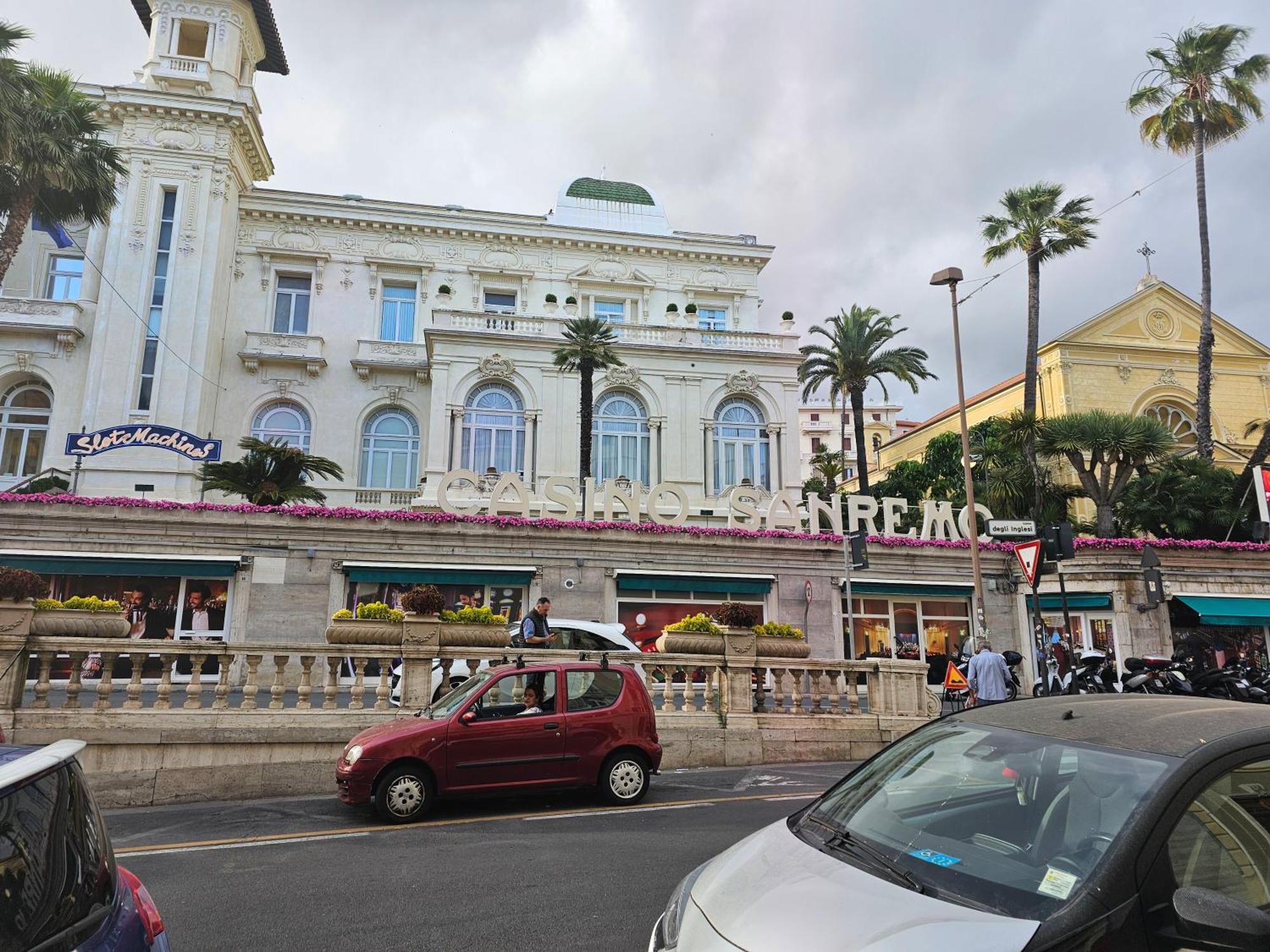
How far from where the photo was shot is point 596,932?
15.8 feet

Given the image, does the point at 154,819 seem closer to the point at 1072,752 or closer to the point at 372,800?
the point at 372,800

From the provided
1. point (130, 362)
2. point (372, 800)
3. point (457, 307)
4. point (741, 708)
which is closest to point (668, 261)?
point (457, 307)

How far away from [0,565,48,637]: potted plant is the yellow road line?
3923 mm

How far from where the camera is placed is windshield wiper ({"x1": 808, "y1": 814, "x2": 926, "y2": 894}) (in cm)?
267

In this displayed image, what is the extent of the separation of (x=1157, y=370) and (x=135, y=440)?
46863 mm

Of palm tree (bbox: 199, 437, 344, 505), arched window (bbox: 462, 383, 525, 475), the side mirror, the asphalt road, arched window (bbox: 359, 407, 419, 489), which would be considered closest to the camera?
the side mirror

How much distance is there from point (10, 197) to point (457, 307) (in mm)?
15235

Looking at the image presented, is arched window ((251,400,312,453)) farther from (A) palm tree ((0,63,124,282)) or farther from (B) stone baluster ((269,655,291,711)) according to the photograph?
(B) stone baluster ((269,655,291,711))

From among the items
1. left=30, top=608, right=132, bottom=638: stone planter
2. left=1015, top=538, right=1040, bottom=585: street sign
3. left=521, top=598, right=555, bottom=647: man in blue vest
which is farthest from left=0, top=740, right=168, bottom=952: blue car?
left=1015, top=538, right=1040, bottom=585: street sign

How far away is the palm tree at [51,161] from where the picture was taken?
22359 mm

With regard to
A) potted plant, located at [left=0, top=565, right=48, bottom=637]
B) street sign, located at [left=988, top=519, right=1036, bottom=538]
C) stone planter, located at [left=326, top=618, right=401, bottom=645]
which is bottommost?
stone planter, located at [left=326, top=618, right=401, bottom=645]

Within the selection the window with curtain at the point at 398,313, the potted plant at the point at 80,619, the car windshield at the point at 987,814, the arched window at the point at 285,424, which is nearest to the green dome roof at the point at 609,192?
the window with curtain at the point at 398,313

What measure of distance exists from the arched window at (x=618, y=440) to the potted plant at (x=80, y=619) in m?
21.1

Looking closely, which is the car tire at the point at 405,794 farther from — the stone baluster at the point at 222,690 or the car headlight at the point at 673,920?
the car headlight at the point at 673,920
